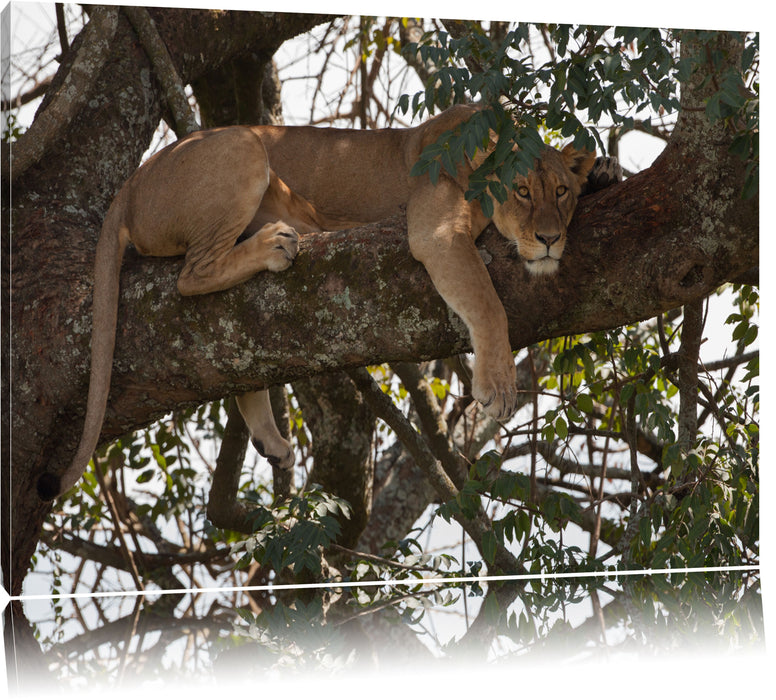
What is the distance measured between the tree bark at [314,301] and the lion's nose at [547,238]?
0.16 ft

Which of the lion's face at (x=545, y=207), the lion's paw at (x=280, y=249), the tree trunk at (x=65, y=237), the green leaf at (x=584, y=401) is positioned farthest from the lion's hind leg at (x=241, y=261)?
the green leaf at (x=584, y=401)

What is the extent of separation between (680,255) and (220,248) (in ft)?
4.24

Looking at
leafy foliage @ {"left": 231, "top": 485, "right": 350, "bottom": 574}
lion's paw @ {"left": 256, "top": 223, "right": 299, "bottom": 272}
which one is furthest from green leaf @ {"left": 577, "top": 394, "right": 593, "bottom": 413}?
lion's paw @ {"left": 256, "top": 223, "right": 299, "bottom": 272}

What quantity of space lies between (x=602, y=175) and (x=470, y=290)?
26.4 inches

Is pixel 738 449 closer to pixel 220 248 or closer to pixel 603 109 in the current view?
pixel 603 109

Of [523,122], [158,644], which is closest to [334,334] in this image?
[523,122]

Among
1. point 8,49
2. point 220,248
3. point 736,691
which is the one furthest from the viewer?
point 8,49

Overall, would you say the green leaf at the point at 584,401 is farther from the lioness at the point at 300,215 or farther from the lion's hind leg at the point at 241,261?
the lion's hind leg at the point at 241,261

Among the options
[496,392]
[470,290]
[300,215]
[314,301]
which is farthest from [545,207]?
[300,215]

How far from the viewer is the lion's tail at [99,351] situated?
2.94m

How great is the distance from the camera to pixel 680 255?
102 inches

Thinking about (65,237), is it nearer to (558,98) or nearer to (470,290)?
(470,290)

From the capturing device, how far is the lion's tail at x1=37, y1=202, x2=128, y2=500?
2.94 metres

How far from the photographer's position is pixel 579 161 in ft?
10.3
